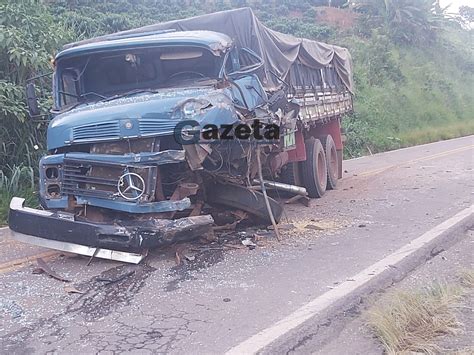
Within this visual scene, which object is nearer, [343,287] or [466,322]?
[466,322]

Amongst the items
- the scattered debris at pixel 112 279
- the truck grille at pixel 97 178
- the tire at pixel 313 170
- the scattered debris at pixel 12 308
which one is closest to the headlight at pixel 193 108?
the truck grille at pixel 97 178

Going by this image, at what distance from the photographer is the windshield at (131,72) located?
6578mm

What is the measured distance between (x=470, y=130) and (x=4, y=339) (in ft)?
85.7

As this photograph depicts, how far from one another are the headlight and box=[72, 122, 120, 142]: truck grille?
637 mm

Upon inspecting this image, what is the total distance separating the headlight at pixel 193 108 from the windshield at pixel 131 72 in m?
0.85

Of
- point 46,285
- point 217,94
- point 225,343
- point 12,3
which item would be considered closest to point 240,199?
point 217,94

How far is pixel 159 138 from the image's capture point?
18.1ft

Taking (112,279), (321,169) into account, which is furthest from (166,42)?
(321,169)

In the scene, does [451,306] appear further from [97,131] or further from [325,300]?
[97,131]

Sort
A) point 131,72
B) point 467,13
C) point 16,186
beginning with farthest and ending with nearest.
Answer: point 467,13 → point 16,186 → point 131,72

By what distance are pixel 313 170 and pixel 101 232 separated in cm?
493

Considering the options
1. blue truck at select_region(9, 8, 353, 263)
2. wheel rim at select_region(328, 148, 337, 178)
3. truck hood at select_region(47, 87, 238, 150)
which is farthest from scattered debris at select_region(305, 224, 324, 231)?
wheel rim at select_region(328, 148, 337, 178)

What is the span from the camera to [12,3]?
10547 mm

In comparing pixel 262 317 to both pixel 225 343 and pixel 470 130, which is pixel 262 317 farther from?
pixel 470 130
